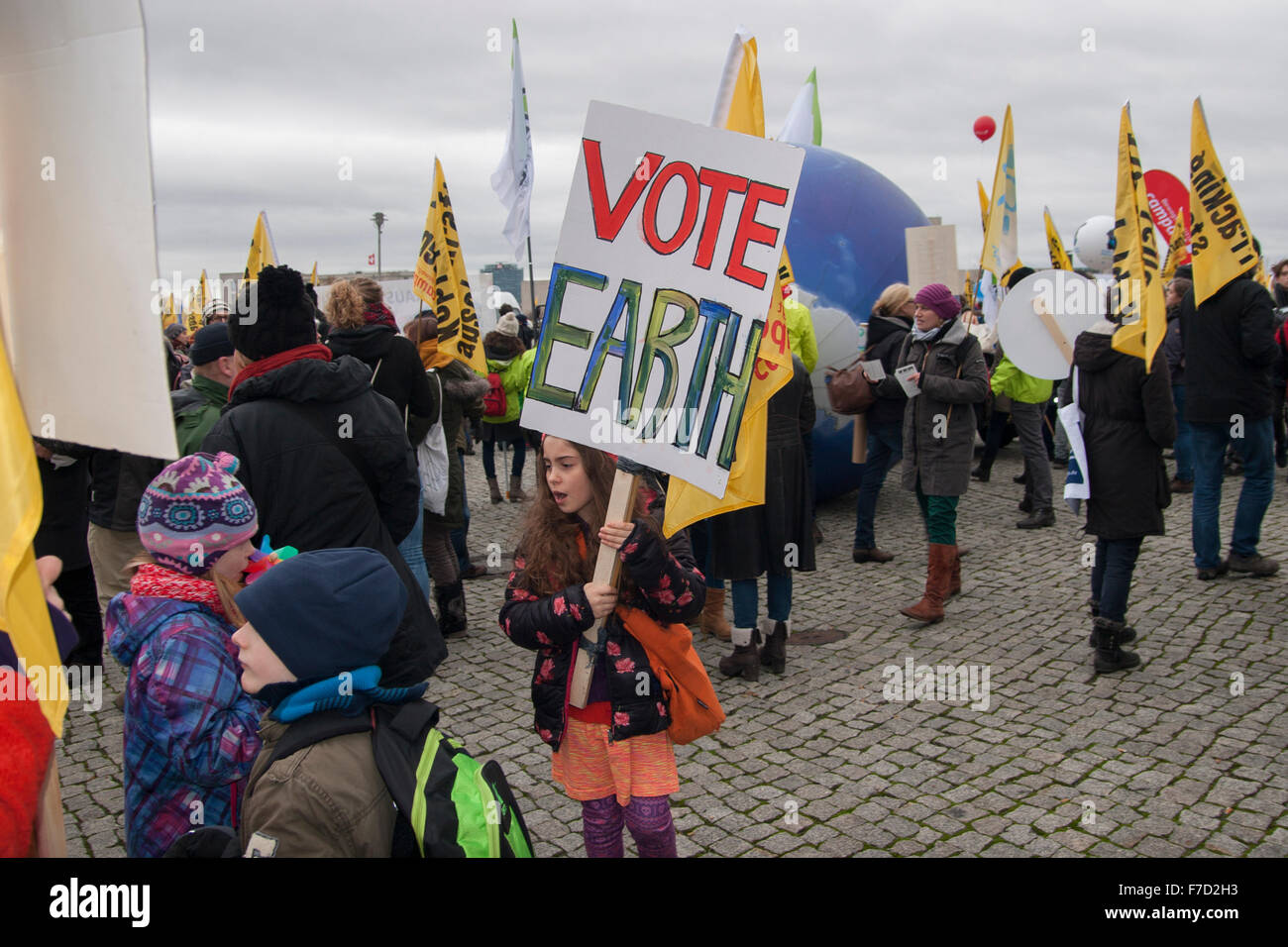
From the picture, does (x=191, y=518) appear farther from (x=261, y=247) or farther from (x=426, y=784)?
(x=261, y=247)

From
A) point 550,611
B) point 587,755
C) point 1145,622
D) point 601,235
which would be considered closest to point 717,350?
point 601,235

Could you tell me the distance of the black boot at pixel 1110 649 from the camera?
4.98 metres

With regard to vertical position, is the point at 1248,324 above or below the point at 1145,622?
above

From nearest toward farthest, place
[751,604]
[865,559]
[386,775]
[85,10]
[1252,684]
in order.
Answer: [85,10], [386,775], [1252,684], [751,604], [865,559]

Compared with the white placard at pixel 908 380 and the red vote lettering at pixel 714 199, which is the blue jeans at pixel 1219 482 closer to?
the white placard at pixel 908 380

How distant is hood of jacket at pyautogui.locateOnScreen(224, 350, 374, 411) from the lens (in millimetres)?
3375

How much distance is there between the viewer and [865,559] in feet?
24.4

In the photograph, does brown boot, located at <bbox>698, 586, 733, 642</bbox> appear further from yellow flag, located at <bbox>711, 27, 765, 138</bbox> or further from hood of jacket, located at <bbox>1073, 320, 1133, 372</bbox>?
yellow flag, located at <bbox>711, 27, 765, 138</bbox>

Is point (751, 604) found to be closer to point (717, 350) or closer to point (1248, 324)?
point (717, 350)

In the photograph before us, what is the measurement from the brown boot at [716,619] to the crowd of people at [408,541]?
0.02 metres

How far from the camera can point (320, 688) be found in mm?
1907

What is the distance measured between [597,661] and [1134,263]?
3692 mm

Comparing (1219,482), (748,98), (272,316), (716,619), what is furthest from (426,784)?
(1219,482)

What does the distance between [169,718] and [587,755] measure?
3.85ft
